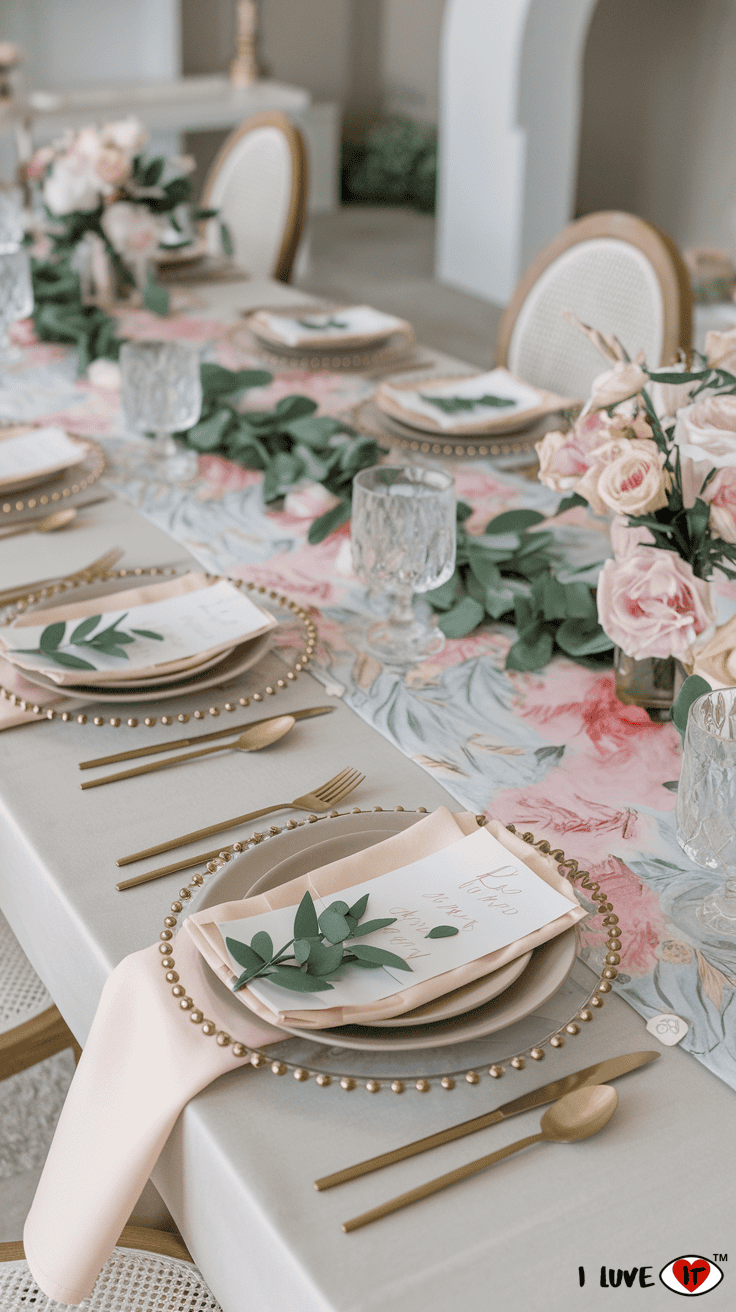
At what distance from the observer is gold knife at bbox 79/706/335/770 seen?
3.28 ft

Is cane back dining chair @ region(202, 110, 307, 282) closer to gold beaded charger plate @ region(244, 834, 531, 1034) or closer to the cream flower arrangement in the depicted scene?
the cream flower arrangement

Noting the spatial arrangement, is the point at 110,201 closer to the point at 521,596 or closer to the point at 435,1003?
the point at 521,596

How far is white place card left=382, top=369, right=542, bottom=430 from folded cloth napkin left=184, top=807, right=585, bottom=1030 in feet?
2.98

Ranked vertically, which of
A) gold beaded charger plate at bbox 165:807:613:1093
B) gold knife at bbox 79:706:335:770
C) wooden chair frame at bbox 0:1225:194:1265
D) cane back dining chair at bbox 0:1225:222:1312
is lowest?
cane back dining chair at bbox 0:1225:222:1312

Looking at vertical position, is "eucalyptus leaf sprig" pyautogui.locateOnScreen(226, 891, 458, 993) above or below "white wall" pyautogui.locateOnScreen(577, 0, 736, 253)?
below

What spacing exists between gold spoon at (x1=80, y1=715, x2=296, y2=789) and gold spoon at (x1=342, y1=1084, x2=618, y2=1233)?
437mm

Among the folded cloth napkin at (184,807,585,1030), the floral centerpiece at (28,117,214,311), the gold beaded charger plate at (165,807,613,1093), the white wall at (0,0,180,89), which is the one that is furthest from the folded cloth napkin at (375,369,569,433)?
the white wall at (0,0,180,89)

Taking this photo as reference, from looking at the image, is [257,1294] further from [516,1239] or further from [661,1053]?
[661,1053]

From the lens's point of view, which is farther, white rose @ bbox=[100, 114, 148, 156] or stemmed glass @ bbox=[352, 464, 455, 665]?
white rose @ bbox=[100, 114, 148, 156]

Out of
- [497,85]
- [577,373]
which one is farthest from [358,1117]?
[497,85]

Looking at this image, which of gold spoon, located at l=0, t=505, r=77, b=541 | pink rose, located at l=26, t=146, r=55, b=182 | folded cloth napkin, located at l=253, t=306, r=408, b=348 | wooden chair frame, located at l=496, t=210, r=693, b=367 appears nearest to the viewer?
gold spoon, located at l=0, t=505, r=77, b=541

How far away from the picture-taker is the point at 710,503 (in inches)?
37.2

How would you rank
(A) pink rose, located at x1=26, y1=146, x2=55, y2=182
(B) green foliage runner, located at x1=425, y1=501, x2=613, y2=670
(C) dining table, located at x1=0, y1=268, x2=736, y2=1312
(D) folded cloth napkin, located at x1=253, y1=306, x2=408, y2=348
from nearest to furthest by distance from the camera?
(C) dining table, located at x1=0, y1=268, x2=736, y2=1312 < (B) green foliage runner, located at x1=425, y1=501, x2=613, y2=670 < (D) folded cloth napkin, located at x1=253, y1=306, x2=408, y2=348 < (A) pink rose, located at x1=26, y1=146, x2=55, y2=182

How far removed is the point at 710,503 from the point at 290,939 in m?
0.48
